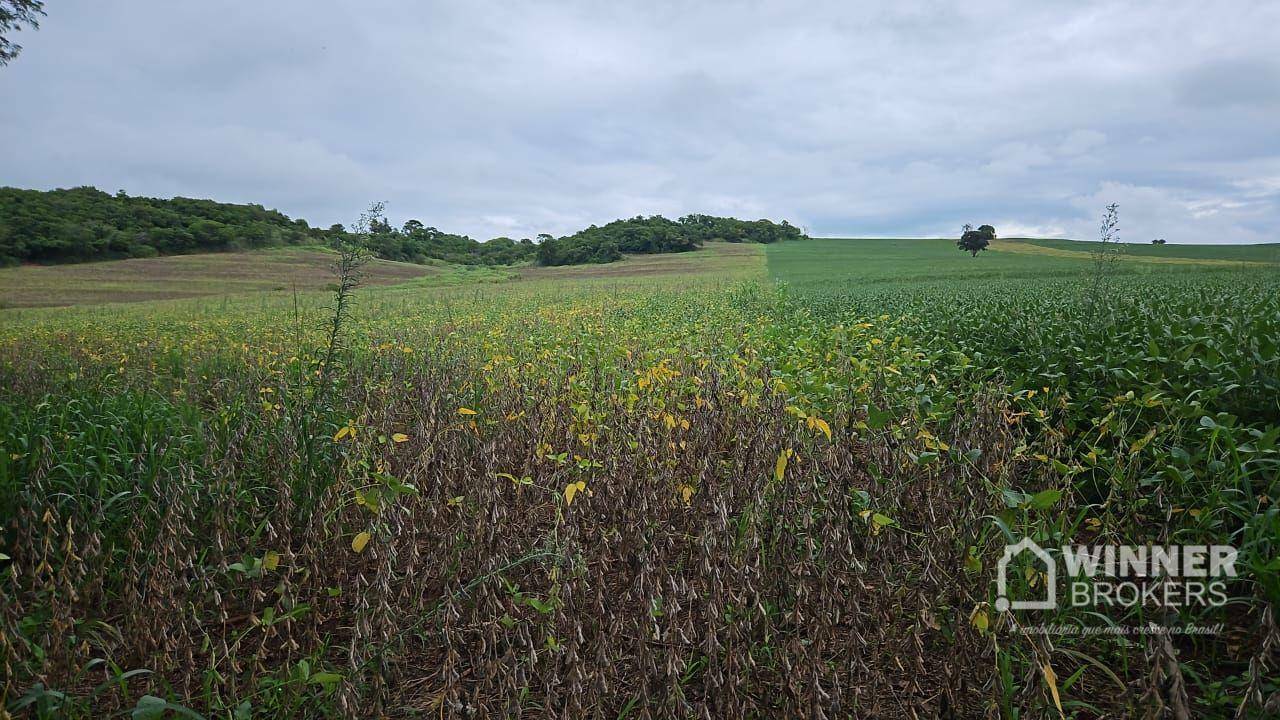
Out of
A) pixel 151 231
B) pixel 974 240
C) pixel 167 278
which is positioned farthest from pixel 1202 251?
pixel 167 278

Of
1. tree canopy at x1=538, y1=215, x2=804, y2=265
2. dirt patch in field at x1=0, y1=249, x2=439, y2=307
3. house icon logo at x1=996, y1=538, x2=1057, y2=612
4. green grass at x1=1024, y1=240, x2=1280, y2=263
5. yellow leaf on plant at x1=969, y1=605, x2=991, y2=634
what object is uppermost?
tree canopy at x1=538, y1=215, x2=804, y2=265

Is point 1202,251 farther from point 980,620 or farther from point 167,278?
point 167,278

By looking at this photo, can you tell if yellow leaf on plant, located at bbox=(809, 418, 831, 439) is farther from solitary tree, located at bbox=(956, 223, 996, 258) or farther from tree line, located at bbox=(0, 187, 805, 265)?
solitary tree, located at bbox=(956, 223, 996, 258)

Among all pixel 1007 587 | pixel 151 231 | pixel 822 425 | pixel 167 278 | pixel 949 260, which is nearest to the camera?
pixel 1007 587

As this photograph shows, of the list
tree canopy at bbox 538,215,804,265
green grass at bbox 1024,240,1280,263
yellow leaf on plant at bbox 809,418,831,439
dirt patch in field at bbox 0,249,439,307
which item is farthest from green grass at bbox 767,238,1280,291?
yellow leaf on plant at bbox 809,418,831,439

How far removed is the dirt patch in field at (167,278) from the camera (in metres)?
19.6

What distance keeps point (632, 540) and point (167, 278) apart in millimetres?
34859

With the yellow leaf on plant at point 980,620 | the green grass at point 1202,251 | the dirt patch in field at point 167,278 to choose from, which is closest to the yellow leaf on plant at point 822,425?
the yellow leaf on plant at point 980,620

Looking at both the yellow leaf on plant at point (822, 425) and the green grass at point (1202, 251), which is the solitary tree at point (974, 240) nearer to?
the green grass at point (1202, 251)

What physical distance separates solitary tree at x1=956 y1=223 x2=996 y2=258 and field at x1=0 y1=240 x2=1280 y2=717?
6693 cm

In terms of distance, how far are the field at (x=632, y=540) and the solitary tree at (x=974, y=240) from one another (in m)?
66.9

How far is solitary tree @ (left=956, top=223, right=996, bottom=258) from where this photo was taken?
2500 inches

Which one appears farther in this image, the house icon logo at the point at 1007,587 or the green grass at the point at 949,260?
the green grass at the point at 949,260

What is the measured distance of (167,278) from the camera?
94.0 ft
